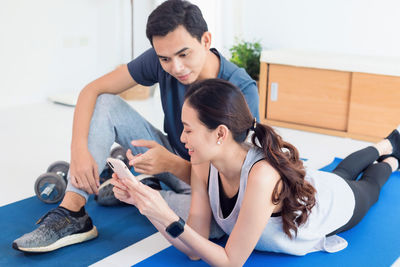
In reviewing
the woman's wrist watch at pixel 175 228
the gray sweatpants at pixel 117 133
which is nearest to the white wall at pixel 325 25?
the gray sweatpants at pixel 117 133

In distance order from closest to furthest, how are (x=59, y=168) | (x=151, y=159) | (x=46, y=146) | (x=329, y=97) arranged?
(x=151, y=159)
(x=59, y=168)
(x=46, y=146)
(x=329, y=97)

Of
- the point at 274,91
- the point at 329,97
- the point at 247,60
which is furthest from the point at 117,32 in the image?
the point at 329,97

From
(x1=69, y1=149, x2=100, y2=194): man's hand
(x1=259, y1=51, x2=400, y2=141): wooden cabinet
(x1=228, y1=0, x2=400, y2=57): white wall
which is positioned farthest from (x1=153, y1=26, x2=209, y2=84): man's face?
(x1=228, y1=0, x2=400, y2=57): white wall

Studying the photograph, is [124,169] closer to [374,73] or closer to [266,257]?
[266,257]

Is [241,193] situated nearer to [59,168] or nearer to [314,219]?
[314,219]

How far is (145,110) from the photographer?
4223 mm

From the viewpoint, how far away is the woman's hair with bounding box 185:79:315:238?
4.78 ft

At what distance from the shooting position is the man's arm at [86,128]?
183cm

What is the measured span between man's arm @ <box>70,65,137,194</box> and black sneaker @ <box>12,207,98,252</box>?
12 cm

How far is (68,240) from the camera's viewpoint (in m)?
1.84

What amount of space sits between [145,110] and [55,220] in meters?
2.48

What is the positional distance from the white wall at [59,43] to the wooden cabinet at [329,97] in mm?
1618

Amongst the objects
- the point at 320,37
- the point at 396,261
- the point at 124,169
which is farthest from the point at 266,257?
the point at 320,37

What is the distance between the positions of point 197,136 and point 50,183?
41.6 inches
